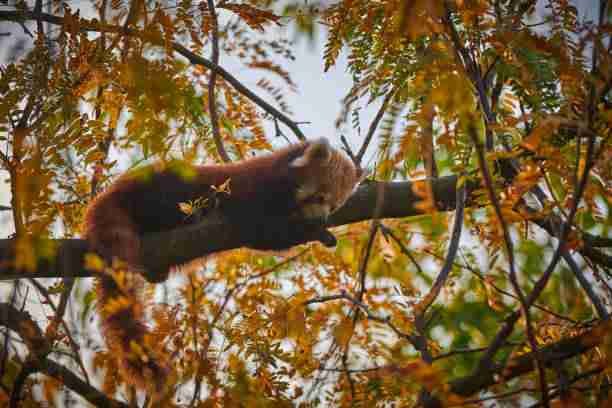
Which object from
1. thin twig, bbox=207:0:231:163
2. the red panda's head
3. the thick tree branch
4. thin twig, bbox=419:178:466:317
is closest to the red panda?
the red panda's head

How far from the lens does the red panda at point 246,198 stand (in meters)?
4.64

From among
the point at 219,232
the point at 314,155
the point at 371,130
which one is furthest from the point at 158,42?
the point at 314,155

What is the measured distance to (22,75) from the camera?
301cm

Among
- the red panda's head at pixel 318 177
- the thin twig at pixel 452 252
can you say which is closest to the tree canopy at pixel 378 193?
the thin twig at pixel 452 252

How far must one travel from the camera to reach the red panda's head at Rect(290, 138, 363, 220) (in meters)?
5.49

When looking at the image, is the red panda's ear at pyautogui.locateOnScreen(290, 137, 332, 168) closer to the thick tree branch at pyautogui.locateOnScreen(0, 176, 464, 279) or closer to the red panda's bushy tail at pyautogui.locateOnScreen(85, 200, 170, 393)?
the thick tree branch at pyautogui.locateOnScreen(0, 176, 464, 279)

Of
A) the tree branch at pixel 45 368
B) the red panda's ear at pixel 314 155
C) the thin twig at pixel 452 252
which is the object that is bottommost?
the tree branch at pixel 45 368

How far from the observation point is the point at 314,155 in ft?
18.4

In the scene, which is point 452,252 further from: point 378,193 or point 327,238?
point 327,238

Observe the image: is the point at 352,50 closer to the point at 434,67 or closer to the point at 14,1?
the point at 434,67

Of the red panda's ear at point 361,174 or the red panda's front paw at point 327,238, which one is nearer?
the red panda's front paw at point 327,238

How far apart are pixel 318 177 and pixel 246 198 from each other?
0.75 metres

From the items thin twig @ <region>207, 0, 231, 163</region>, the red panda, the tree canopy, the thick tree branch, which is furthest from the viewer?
the red panda

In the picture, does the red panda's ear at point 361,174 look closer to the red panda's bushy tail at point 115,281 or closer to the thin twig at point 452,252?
the red panda's bushy tail at point 115,281
